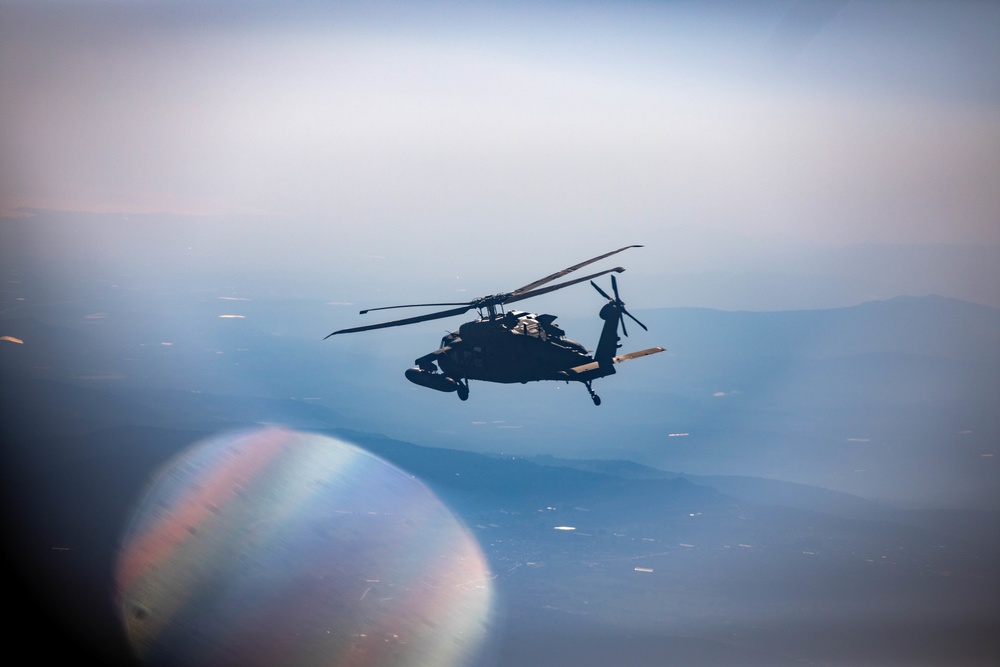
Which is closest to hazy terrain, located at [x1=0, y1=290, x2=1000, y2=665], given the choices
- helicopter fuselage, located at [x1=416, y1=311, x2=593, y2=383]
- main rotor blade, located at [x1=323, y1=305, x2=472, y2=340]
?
main rotor blade, located at [x1=323, y1=305, x2=472, y2=340]

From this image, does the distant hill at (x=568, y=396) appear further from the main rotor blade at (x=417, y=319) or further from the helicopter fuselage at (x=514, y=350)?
the main rotor blade at (x=417, y=319)

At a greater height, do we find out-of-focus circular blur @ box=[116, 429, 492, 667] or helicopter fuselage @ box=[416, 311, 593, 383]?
helicopter fuselage @ box=[416, 311, 593, 383]

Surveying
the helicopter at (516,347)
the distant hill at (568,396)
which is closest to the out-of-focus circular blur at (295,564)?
the distant hill at (568,396)

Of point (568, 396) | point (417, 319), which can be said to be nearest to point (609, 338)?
point (417, 319)

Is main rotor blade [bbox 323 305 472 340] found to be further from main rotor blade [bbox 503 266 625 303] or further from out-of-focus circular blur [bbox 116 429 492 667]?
out-of-focus circular blur [bbox 116 429 492 667]

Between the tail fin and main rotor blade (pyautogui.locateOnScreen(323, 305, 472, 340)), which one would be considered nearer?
main rotor blade (pyautogui.locateOnScreen(323, 305, 472, 340))

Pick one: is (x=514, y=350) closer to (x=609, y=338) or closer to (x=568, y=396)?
(x=609, y=338)

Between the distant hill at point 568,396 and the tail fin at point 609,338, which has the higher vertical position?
the tail fin at point 609,338
